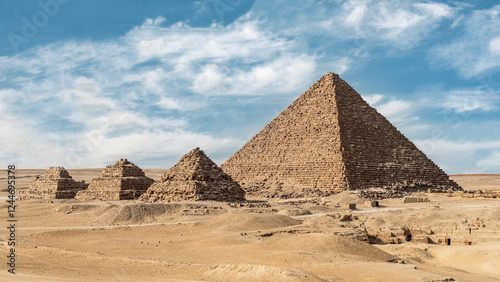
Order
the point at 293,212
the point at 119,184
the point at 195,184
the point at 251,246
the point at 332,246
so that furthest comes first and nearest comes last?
the point at 119,184
the point at 195,184
the point at 293,212
the point at 251,246
the point at 332,246

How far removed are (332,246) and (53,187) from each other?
3127cm

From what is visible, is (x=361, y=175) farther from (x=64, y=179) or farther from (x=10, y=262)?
(x=10, y=262)

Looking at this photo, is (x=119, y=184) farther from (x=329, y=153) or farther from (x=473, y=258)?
(x=473, y=258)

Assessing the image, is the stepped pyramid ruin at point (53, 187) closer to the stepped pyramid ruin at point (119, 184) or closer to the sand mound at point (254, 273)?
the stepped pyramid ruin at point (119, 184)

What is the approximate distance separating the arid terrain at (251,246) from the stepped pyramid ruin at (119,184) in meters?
7.55

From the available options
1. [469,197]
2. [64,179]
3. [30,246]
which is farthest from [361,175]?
[30,246]

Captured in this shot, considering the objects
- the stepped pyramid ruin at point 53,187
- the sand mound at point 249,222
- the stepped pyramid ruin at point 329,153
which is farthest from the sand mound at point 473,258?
the stepped pyramid ruin at point 53,187

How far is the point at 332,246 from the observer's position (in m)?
13.0

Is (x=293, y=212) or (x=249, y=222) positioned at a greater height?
(x=293, y=212)

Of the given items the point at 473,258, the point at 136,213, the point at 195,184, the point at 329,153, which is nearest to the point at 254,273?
the point at 473,258

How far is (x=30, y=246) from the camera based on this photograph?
48.8 feet

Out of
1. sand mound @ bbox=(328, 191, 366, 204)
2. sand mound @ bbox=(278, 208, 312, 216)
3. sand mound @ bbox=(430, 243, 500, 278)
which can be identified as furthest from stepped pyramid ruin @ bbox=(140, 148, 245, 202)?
sand mound @ bbox=(430, 243, 500, 278)

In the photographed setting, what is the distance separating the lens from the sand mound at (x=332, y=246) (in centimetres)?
1269

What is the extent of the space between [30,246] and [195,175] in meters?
15.6
